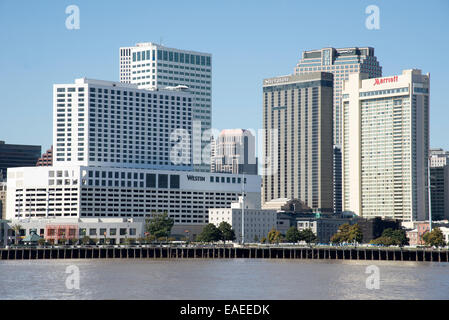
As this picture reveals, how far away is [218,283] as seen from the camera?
497 ft

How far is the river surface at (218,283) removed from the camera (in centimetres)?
13300
